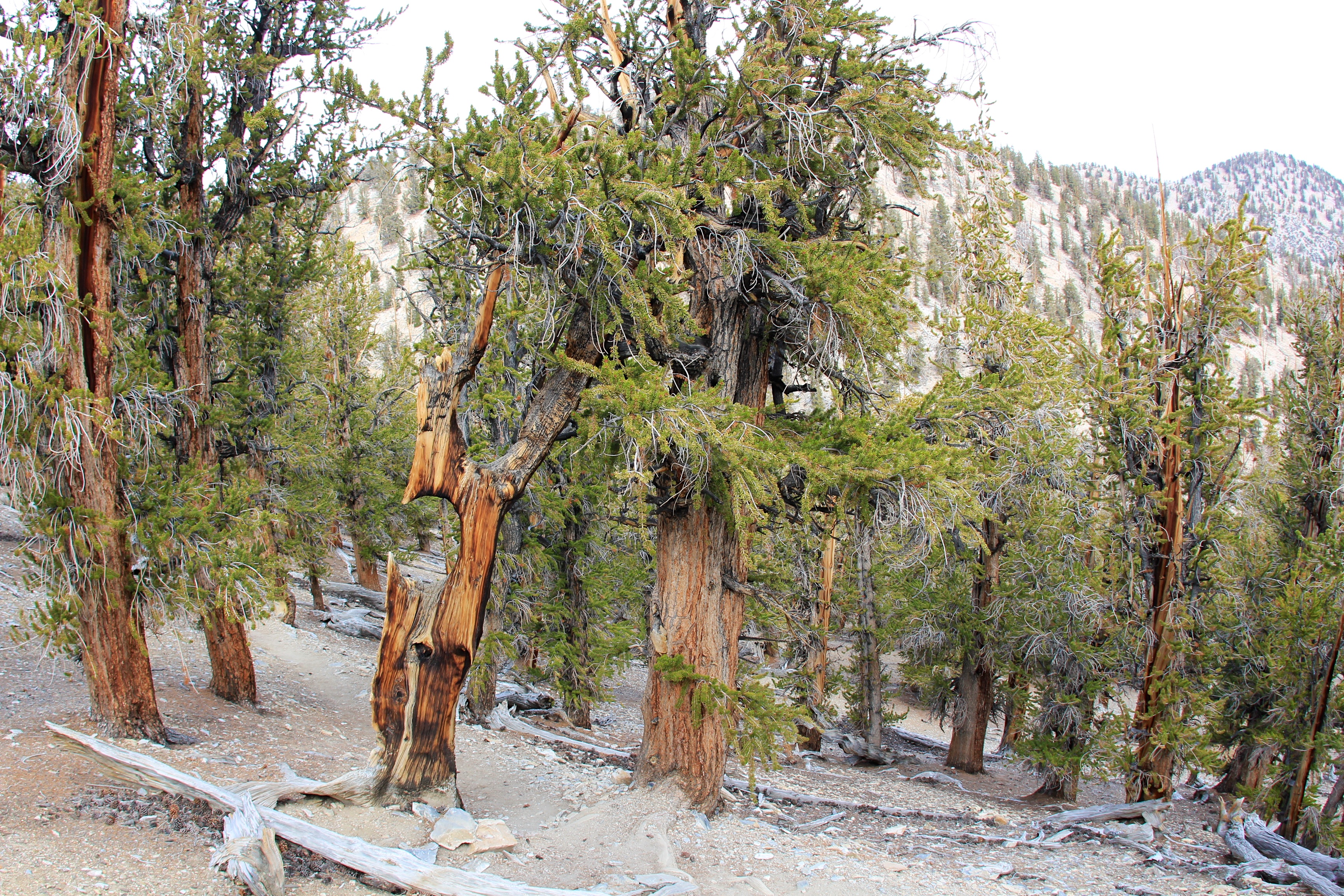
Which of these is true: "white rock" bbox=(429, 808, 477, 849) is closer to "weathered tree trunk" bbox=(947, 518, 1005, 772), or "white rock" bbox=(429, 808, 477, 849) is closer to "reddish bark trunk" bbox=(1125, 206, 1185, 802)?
"reddish bark trunk" bbox=(1125, 206, 1185, 802)

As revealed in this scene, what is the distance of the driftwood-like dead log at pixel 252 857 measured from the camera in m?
4.29

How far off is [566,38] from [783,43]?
1855 mm

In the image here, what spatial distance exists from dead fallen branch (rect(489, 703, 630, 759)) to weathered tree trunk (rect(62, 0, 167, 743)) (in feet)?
14.7

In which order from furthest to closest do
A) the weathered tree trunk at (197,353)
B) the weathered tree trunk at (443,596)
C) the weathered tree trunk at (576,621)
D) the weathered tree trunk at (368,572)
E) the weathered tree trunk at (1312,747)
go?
the weathered tree trunk at (368,572) → the weathered tree trunk at (576,621) → the weathered tree trunk at (1312,747) → the weathered tree trunk at (197,353) → the weathered tree trunk at (443,596)

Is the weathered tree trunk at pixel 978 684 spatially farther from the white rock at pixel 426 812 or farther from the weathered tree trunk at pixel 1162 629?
the white rock at pixel 426 812

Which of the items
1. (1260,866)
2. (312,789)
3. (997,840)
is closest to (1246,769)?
(1260,866)

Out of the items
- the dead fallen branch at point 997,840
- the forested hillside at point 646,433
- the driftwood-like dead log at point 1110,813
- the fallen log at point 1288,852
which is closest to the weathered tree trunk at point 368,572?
the forested hillside at point 646,433

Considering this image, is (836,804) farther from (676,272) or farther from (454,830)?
(676,272)

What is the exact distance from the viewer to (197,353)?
8.70 meters

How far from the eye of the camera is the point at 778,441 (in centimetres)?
645

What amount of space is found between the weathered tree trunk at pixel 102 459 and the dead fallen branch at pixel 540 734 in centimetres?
448

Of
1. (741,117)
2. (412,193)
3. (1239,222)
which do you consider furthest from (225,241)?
(412,193)

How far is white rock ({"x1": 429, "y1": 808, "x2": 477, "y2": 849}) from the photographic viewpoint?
216 inches

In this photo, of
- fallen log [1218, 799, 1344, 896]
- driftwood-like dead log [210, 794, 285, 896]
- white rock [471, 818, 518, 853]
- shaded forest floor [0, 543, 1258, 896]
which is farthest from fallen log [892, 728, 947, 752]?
driftwood-like dead log [210, 794, 285, 896]
